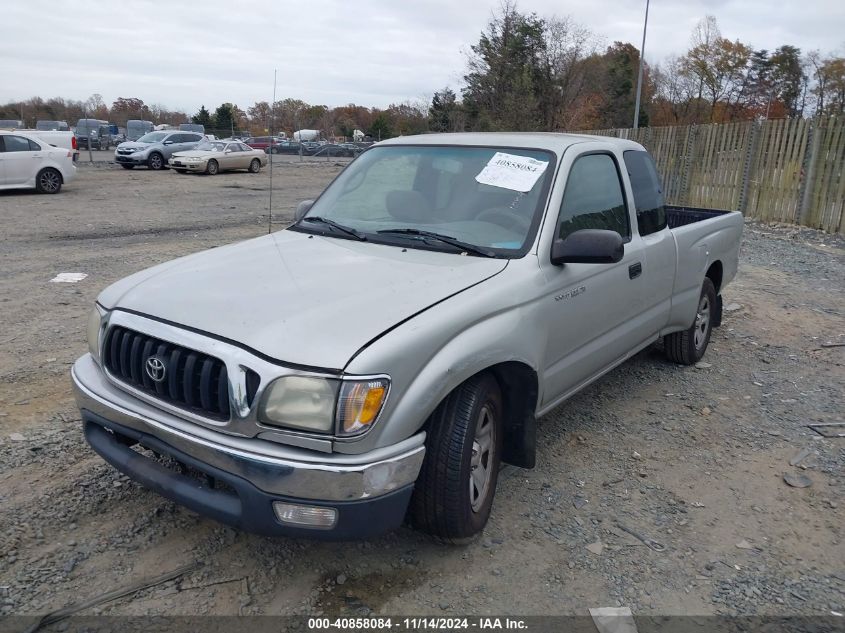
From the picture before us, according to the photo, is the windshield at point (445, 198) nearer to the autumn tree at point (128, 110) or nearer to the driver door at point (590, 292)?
the driver door at point (590, 292)

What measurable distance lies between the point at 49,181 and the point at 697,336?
17091 mm

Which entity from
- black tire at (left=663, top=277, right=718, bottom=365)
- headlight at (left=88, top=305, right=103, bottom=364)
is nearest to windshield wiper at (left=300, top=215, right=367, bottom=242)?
headlight at (left=88, top=305, right=103, bottom=364)

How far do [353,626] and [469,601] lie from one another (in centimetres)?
48

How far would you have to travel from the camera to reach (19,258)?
948cm

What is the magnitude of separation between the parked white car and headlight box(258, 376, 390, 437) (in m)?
17.2

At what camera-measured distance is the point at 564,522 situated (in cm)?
343

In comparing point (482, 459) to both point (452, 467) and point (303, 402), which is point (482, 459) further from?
point (303, 402)

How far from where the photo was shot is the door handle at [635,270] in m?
4.26

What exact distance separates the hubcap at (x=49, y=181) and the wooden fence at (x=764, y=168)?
607 inches

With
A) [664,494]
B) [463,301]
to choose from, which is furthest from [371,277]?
[664,494]

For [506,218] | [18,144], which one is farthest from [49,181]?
[506,218]

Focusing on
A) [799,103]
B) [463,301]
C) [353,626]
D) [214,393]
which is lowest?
[353,626]

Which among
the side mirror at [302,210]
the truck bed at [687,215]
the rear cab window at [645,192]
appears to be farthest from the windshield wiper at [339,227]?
the truck bed at [687,215]

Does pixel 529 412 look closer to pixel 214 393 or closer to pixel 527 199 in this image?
pixel 527 199
